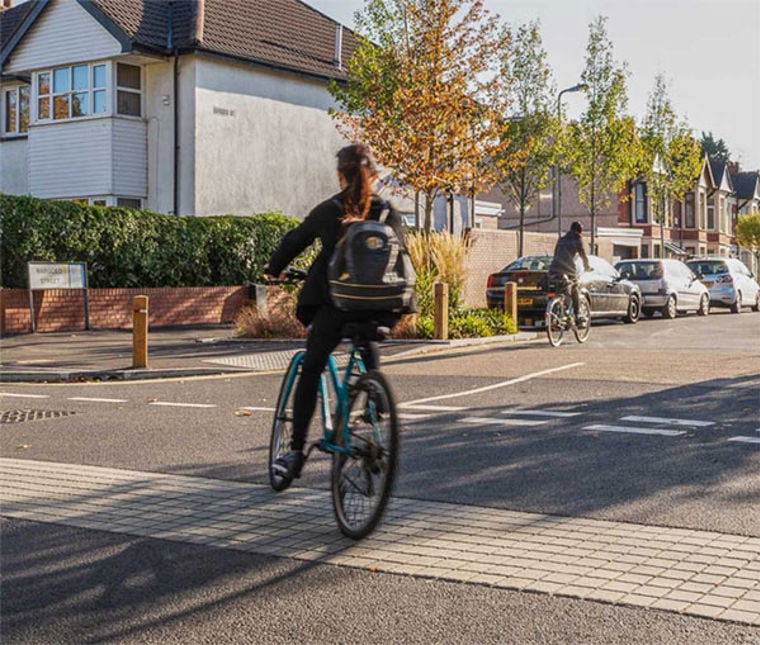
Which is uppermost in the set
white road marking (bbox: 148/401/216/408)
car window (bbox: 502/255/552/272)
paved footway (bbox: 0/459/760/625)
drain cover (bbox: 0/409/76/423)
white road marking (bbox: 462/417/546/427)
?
car window (bbox: 502/255/552/272)

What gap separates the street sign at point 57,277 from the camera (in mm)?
20469

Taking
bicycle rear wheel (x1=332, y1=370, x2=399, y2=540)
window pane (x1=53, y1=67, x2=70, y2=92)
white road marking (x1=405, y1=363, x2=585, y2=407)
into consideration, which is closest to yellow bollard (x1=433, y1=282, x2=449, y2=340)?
white road marking (x1=405, y1=363, x2=585, y2=407)

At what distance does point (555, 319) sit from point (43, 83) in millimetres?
19602

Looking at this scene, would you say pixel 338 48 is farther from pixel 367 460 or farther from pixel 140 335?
pixel 367 460

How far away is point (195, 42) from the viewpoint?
29703 millimetres

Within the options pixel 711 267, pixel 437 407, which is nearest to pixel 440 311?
pixel 437 407

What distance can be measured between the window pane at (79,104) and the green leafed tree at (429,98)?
7754 mm

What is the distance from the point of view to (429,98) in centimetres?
2520

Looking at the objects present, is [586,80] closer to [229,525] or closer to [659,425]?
[659,425]

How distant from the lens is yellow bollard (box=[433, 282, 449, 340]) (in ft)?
59.7

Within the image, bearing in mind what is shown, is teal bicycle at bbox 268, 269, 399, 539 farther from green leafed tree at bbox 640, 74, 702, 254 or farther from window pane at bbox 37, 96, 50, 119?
green leafed tree at bbox 640, 74, 702, 254

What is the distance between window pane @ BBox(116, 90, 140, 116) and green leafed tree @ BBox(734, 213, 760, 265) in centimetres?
5748

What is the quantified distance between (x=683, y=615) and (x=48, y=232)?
1879cm

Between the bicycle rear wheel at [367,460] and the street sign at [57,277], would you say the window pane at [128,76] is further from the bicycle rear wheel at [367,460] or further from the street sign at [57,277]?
the bicycle rear wheel at [367,460]
